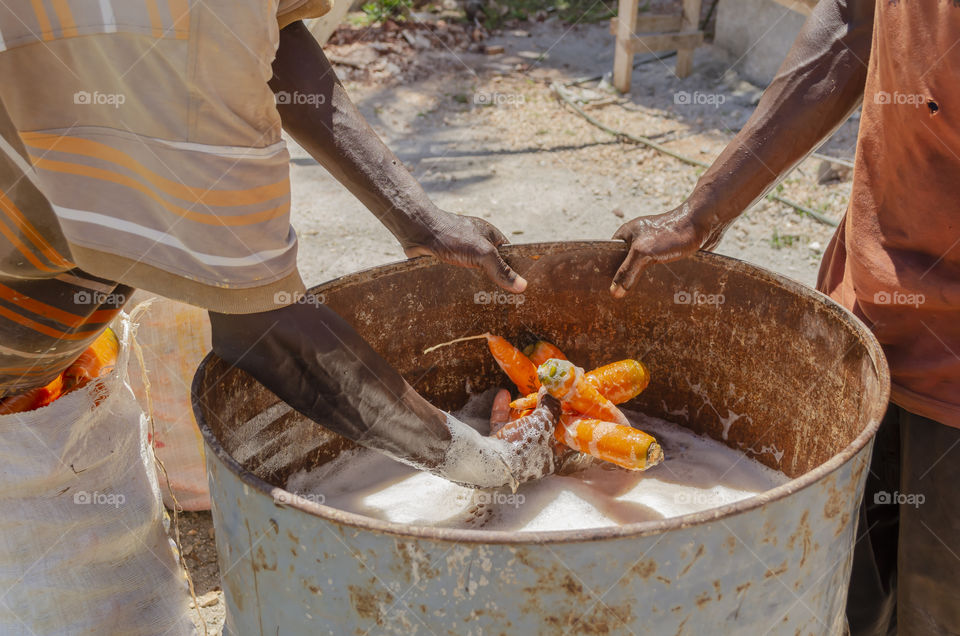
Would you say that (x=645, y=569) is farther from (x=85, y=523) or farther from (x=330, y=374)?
(x=85, y=523)

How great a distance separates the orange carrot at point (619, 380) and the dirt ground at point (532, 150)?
1.53 m

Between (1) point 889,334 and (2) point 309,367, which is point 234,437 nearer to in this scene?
(2) point 309,367

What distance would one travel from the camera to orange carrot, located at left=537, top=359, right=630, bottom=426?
2086 millimetres

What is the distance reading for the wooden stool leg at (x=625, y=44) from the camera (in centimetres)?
701

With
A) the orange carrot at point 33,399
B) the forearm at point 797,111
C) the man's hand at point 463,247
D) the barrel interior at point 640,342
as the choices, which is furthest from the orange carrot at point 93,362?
the forearm at point 797,111

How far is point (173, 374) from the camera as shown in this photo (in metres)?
2.89

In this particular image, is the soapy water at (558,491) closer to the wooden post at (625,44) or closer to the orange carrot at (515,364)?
the orange carrot at (515,364)

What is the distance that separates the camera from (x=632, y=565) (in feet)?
3.99

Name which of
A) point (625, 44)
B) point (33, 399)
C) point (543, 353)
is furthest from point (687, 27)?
point (33, 399)

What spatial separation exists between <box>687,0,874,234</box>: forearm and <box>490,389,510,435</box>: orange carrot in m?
0.69

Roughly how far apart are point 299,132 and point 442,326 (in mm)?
614

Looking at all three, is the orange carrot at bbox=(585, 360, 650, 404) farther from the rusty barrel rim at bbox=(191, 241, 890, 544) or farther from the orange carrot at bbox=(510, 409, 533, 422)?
the rusty barrel rim at bbox=(191, 241, 890, 544)

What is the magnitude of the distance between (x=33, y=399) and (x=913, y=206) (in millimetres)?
1916

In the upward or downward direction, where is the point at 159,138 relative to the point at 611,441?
upward
